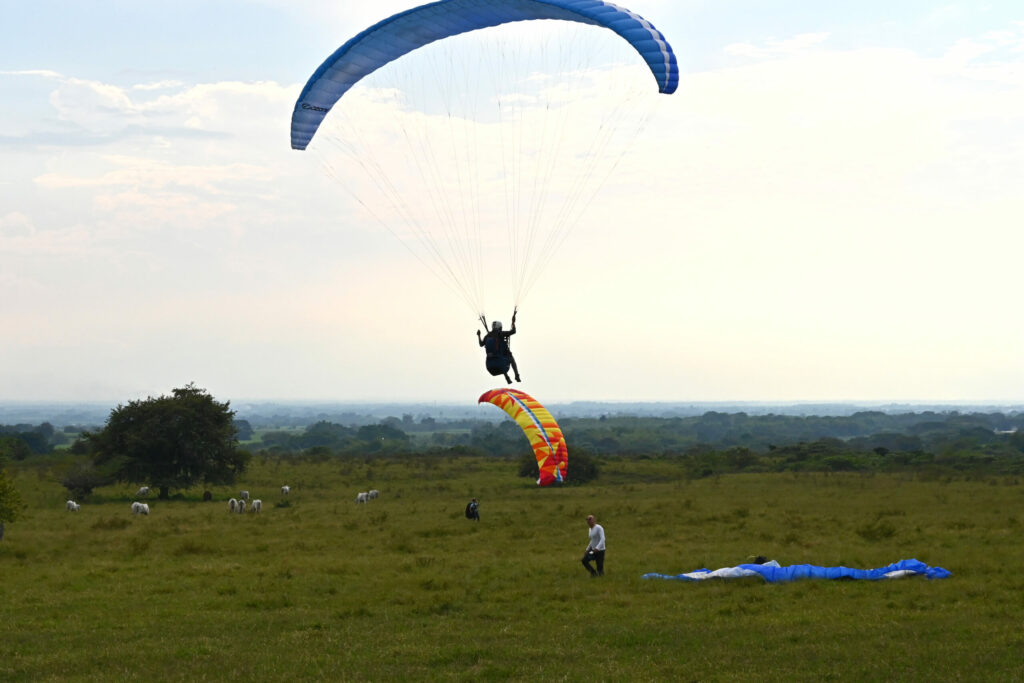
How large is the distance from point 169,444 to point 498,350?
30016 millimetres

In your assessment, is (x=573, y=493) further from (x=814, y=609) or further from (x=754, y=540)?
(x=814, y=609)

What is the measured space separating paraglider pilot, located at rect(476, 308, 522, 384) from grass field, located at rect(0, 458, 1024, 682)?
448cm

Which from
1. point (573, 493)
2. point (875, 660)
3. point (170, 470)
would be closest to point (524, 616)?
point (875, 660)

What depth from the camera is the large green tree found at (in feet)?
149

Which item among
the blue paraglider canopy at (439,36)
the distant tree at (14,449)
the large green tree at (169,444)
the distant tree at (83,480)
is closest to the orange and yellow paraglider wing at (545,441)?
the blue paraglider canopy at (439,36)

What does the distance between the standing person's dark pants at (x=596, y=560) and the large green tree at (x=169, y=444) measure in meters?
31.6

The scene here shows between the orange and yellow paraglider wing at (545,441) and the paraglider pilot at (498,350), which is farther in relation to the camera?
the orange and yellow paraglider wing at (545,441)

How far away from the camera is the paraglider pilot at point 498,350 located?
21.1m

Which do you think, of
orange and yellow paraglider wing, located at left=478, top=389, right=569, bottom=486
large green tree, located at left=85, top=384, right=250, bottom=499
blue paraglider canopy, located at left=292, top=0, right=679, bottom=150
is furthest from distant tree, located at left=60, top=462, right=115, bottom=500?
blue paraglider canopy, located at left=292, top=0, right=679, bottom=150

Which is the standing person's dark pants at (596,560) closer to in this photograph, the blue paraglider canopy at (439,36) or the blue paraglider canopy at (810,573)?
the blue paraglider canopy at (810,573)

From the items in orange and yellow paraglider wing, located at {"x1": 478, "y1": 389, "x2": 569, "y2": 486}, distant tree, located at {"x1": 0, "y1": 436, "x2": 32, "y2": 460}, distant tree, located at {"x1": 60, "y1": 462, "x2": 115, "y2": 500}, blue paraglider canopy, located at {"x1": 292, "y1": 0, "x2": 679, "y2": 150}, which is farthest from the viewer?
distant tree, located at {"x1": 0, "y1": 436, "x2": 32, "y2": 460}

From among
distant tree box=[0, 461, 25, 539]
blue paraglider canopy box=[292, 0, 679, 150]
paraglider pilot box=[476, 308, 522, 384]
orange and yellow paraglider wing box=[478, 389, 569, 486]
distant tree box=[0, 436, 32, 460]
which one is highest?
blue paraglider canopy box=[292, 0, 679, 150]

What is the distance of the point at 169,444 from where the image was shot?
1797 inches

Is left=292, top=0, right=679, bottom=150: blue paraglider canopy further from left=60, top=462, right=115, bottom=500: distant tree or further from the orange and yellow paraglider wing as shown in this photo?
left=60, top=462, right=115, bottom=500: distant tree
